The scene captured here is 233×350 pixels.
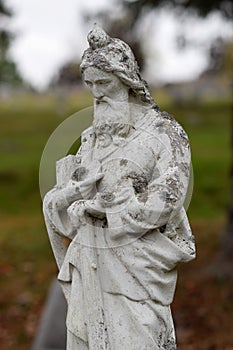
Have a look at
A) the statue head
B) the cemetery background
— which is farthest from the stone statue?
the cemetery background

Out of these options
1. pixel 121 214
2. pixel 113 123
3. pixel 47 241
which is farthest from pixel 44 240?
pixel 121 214

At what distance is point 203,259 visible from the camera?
501 inches

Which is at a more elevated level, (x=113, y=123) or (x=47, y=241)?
(x=113, y=123)

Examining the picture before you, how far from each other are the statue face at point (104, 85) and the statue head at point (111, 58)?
0.03m

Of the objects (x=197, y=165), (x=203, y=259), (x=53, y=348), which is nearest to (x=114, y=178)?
(x=53, y=348)

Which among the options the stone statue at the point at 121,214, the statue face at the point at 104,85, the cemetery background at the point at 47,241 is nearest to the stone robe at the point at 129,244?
the stone statue at the point at 121,214

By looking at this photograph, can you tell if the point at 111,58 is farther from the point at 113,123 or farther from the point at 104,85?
the point at 113,123

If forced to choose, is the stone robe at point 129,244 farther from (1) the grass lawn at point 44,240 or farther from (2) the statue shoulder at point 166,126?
(1) the grass lawn at point 44,240

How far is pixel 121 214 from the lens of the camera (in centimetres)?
392

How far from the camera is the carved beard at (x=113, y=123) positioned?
4.11m

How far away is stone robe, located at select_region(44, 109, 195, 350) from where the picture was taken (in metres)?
3.98

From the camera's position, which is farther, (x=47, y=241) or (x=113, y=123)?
→ (x=47, y=241)

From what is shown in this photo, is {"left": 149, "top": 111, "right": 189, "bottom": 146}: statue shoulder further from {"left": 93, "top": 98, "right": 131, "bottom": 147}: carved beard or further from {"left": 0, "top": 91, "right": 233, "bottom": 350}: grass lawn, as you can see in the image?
{"left": 0, "top": 91, "right": 233, "bottom": 350}: grass lawn

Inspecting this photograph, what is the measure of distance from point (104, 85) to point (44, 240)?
37.6 feet
